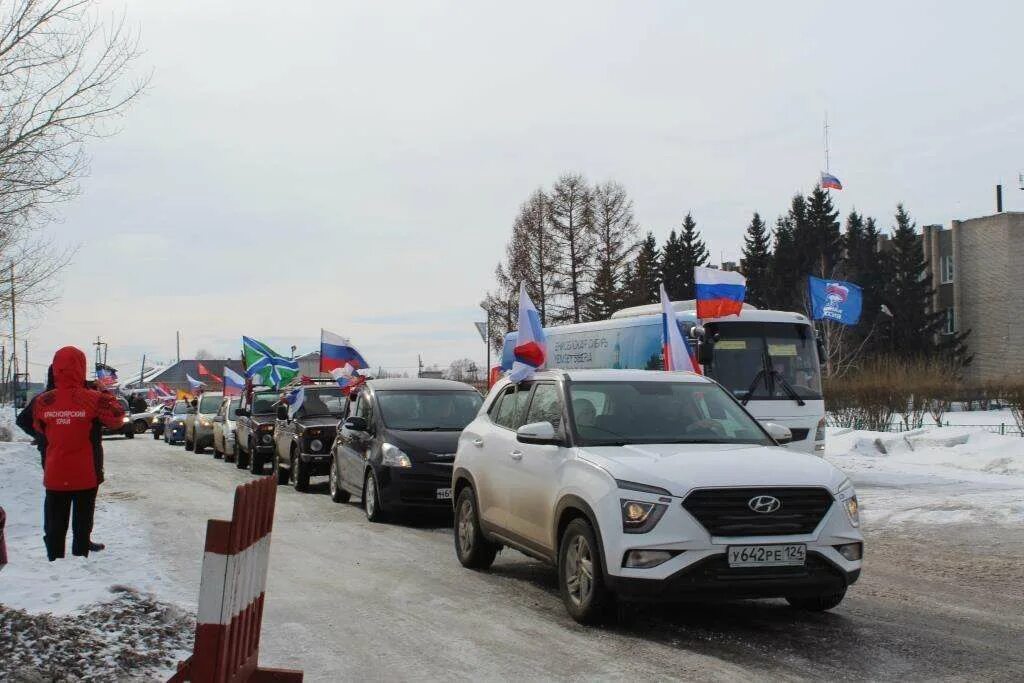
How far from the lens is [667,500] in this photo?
642 cm

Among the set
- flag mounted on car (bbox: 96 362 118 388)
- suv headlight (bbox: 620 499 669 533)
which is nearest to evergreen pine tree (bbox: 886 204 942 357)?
flag mounted on car (bbox: 96 362 118 388)

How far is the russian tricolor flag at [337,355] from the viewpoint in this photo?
2056 centimetres

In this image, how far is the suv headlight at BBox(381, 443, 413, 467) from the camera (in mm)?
12789

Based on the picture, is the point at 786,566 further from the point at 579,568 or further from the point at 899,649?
the point at 579,568

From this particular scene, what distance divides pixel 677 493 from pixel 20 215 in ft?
59.6

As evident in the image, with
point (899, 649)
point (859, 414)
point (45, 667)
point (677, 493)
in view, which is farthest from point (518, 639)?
point (859, 414)

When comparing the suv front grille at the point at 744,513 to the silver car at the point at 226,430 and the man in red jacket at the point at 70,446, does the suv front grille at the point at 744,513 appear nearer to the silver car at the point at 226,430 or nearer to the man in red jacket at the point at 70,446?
the man in red jacket at the point at 70,446

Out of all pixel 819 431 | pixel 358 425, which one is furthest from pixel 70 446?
pixel 819 431

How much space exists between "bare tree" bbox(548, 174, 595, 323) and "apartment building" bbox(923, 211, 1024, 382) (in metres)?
20.5

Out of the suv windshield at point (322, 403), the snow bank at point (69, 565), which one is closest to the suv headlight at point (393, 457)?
the snow bank at point (69, 565)

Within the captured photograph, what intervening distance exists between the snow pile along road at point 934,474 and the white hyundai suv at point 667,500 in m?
5.88

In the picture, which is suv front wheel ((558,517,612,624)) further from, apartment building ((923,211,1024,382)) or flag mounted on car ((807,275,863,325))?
apartment building ((923,211,1024,382))

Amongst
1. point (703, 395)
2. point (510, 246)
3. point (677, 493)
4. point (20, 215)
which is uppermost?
point (510, 246)

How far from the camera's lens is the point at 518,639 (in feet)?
21.7
